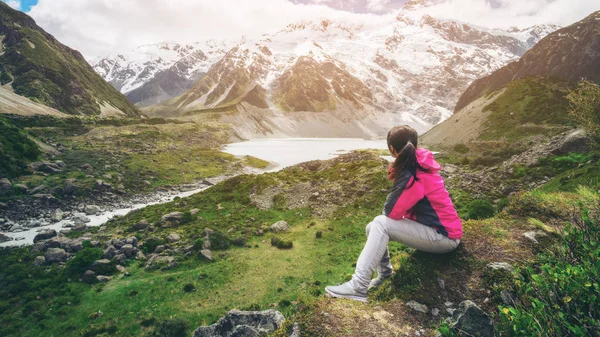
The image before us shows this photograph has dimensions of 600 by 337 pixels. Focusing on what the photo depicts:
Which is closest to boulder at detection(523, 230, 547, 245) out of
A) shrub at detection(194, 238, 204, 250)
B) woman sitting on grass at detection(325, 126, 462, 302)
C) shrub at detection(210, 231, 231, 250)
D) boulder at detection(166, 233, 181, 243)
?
woman sitting on grass at detection(325, 126, 462, 302)

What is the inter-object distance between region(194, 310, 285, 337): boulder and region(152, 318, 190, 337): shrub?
11.2 feet

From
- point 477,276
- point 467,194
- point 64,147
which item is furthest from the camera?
point 64,147

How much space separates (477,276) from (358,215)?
2653 cm

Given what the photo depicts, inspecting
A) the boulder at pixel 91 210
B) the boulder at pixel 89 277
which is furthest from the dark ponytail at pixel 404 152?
the boulder at pixel 91 210

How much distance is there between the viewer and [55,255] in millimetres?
26312

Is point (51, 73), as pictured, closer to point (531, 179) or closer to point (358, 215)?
point (358, 215)

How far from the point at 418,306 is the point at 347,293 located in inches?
69.5

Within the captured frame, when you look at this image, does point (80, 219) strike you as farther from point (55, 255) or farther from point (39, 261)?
point (39, 261)

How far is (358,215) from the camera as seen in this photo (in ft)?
112

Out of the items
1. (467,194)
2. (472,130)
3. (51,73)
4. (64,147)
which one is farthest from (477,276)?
(51,73)

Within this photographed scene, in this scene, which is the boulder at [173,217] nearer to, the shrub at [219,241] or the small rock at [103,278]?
the shrub at [219,241]

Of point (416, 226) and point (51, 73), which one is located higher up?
point (51, 73)

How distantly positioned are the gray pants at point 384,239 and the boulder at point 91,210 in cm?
4419

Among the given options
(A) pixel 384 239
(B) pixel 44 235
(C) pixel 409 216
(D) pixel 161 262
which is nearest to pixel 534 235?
(C) pixel 409 216
